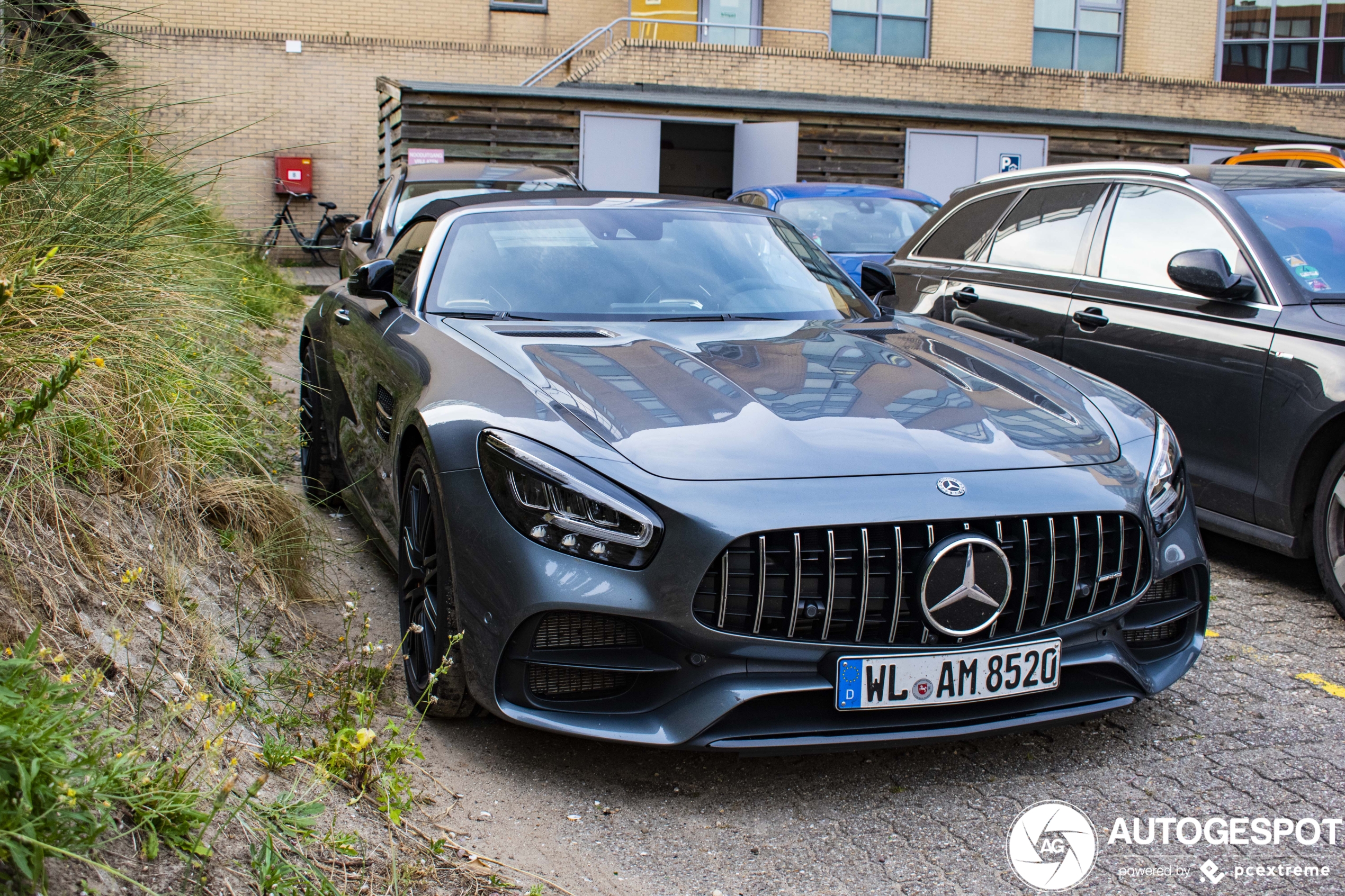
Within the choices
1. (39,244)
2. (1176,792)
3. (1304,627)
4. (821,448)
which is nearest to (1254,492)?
(1304,627)

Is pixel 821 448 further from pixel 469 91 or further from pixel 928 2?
pixel 928 2

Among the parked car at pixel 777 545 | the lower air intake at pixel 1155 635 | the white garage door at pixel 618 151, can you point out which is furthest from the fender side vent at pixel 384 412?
the white garage door at pixel 618 151

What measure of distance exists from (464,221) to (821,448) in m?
2.14

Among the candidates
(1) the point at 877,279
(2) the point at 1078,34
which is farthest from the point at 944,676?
(2) the point at 1078,34

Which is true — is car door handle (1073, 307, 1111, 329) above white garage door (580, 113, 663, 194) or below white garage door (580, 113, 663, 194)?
below

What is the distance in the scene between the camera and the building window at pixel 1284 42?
2719cm

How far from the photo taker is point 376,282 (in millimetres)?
4359

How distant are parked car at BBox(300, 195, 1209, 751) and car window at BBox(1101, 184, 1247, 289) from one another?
5.44 ft

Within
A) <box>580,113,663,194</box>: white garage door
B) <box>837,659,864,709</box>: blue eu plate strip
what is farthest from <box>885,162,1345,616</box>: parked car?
<box>580,113,663,194</box>: white garage door

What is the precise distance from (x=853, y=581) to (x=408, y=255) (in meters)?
3.08

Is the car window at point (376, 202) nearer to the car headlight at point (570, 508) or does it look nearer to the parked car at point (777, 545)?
the parked car at point (777, 545)

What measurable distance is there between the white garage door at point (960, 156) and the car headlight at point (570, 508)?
58.9ft

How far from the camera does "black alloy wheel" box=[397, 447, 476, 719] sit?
3.10 metres

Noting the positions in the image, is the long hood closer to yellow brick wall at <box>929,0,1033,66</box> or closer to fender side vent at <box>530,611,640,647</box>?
fender side vent at <box>530,611,640,647</box>
